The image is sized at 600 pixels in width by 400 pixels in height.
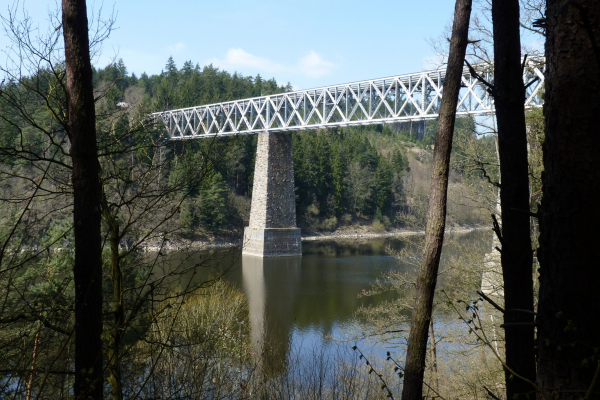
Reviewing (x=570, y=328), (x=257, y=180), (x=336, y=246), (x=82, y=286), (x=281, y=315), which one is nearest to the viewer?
(x=570, y=328)

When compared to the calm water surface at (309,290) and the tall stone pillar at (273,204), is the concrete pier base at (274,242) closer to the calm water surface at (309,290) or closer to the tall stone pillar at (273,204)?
the tall stone pillar at (273,204)

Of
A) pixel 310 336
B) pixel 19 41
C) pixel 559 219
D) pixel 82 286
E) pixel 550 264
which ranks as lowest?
pixel 310 336

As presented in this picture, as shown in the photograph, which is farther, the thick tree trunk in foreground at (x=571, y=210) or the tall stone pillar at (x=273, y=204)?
the tall stone pillar at (x=273, y=204)

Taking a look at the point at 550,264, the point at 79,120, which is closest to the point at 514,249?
the point at 550,264

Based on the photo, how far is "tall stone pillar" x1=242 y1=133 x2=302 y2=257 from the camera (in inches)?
1207

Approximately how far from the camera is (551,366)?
1426mm

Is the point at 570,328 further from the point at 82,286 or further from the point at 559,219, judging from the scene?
the point at 82,286

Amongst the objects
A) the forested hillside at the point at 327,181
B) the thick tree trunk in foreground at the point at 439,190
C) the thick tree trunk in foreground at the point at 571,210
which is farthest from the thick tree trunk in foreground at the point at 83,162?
the forested hillside at the point at 327,181

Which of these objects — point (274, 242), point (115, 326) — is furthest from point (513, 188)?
point (274, 242)

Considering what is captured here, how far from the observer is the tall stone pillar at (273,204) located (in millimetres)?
30656

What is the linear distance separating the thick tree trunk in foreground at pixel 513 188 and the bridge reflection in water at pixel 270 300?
587 cm

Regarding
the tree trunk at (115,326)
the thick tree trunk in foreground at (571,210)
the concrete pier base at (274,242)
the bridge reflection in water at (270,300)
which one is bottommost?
the bridge reflection in water at (270,300)

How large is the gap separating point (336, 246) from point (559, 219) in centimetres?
3457

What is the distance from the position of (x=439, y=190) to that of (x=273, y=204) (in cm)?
Answer: 2722
